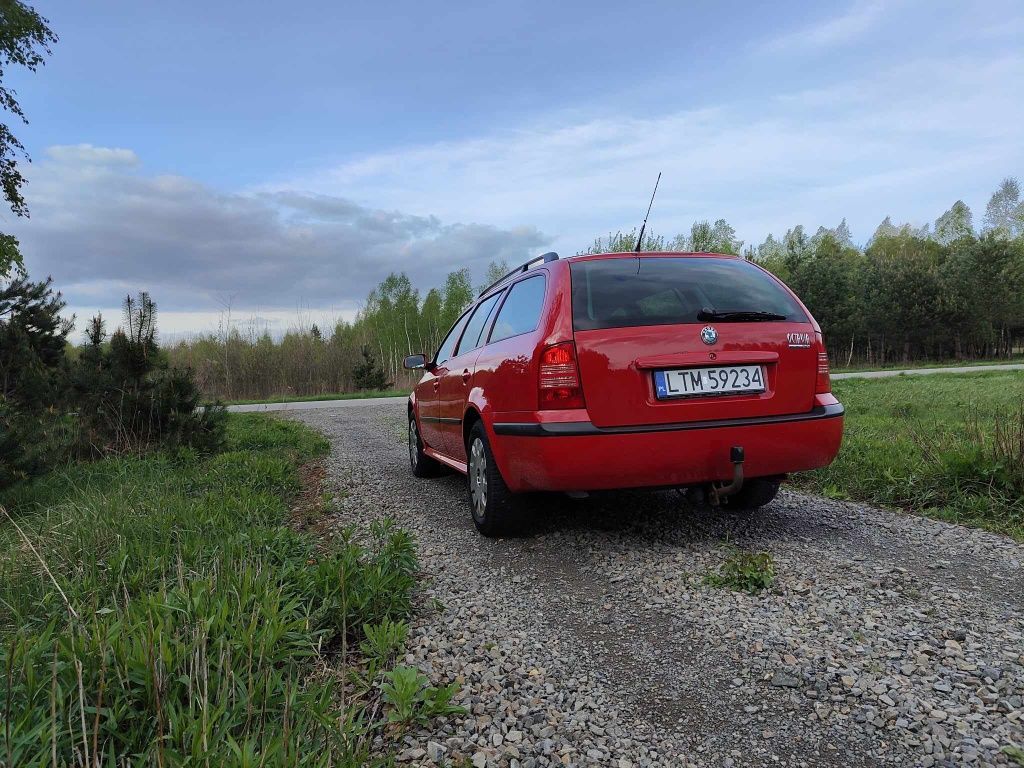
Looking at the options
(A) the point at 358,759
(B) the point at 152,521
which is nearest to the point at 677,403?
(A) the point at 358,759

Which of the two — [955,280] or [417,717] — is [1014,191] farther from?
[417,717]

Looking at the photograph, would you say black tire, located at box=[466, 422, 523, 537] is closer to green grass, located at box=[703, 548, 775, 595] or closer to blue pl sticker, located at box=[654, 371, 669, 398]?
blue pl sticker, located at box=[654, 371, 669, 398]

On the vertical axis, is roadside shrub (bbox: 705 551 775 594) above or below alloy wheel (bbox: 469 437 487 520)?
below

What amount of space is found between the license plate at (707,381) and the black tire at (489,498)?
1101 millimetres

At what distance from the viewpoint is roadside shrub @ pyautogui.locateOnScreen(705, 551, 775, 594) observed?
2865mm

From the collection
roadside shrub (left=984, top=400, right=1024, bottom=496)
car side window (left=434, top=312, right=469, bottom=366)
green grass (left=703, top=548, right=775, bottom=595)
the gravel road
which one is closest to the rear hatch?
green grass (left=703, top=548, right=775, bottom=595)

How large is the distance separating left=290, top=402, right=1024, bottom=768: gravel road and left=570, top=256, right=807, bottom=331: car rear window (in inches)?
51.1

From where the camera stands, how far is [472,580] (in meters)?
3.19

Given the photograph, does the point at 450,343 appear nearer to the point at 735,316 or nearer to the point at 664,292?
the point at 664,292

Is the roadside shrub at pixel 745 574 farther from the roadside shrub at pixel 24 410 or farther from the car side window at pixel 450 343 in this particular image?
the roadside shrub at pixel 24 410

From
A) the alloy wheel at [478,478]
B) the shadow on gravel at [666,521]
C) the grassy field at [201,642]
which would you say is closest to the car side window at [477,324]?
the alloy wheel at [478,478]

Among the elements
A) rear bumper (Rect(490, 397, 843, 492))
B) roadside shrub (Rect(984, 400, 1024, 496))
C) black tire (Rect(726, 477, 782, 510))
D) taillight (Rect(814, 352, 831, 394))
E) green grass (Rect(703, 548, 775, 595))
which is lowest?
green grass (Rect(703, 548, 775, 595))

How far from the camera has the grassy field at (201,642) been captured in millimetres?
1586

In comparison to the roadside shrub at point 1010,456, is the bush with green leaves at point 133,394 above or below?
above
